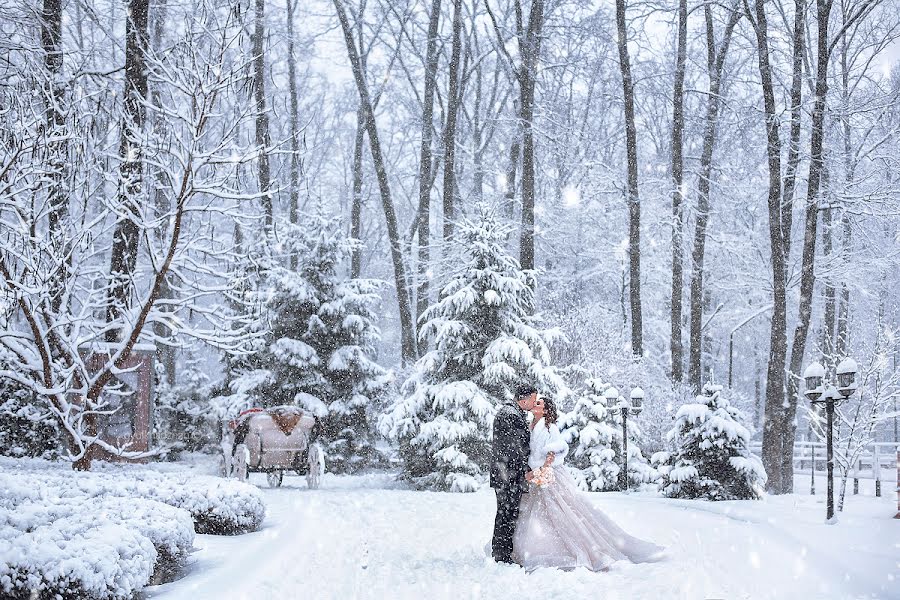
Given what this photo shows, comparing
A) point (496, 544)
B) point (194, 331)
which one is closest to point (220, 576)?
point (496, 544)

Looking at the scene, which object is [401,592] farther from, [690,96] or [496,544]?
[690,96]

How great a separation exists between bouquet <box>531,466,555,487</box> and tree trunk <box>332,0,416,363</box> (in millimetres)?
14652

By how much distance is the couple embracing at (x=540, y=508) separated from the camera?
28.2ft

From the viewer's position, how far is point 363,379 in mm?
22438

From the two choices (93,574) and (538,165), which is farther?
(538,165)

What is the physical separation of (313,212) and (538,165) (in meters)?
11.4

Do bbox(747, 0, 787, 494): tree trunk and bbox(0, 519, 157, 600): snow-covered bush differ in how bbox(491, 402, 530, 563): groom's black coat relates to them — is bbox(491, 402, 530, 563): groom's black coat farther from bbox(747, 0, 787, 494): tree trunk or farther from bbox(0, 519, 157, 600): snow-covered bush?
bbox(747, 0, 787, 494): tree trunk

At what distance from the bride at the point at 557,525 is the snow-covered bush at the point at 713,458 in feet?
22.8

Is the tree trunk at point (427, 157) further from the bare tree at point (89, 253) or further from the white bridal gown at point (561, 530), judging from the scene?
the white bridal gown at point (561, 530)

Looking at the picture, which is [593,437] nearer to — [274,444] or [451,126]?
[274,444]

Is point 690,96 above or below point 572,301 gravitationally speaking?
above

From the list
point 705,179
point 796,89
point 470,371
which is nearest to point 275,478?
point 470,371

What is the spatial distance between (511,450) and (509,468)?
199 mm

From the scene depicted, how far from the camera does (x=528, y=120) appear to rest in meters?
22.7
